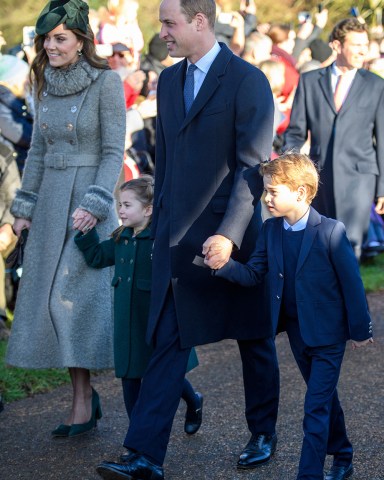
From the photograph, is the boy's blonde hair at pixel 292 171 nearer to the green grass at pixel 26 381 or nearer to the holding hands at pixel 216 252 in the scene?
the holding hands at pixel 216 252

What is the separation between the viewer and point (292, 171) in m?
4.26

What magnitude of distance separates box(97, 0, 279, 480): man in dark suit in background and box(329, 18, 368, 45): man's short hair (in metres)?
2.88

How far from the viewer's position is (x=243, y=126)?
4.39 metres

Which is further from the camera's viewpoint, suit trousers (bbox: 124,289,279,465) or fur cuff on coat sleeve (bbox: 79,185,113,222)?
fur cuff on coat sleeve (bbox: 79,185,113,222)

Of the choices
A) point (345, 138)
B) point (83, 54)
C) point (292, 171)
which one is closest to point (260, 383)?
point (292, 171)

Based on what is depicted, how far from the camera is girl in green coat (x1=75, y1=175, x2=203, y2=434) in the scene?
15.6 feet

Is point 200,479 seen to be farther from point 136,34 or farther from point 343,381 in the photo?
point 136,34

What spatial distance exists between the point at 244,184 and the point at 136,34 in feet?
21.1

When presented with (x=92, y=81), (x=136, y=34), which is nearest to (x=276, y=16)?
(x=136, y=34)

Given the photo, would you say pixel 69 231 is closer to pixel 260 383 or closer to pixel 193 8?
pixel 260 383

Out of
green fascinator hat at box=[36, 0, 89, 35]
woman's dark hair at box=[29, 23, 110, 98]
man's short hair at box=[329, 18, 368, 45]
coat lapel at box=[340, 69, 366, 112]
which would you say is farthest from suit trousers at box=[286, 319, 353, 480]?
man's short hair at box=[329, 18, 368, 45]

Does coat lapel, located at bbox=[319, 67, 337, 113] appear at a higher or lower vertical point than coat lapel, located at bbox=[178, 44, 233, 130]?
lower

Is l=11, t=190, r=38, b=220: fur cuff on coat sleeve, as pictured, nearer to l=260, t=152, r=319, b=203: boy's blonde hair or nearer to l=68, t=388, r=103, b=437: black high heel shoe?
l=68, t=388, r=103, b=437: black high heel shoe

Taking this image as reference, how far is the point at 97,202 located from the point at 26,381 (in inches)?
64.1
